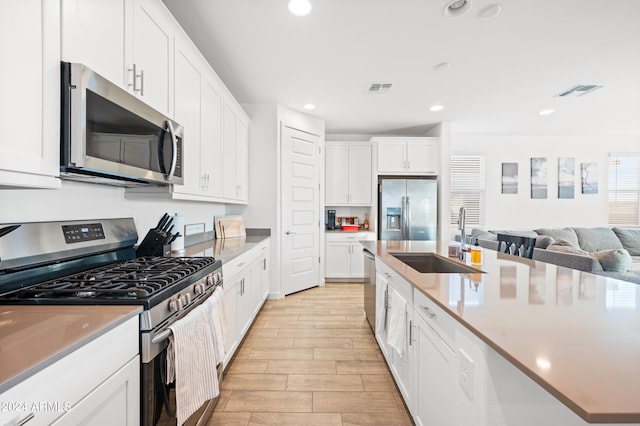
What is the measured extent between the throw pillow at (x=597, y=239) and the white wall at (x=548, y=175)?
68cm

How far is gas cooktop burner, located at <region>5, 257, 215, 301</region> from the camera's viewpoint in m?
1.05

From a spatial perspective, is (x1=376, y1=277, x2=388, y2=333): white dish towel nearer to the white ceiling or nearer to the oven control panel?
the oven control panel

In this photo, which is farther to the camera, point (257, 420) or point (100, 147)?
point (257, 420)

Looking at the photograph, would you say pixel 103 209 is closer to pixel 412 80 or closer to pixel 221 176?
pixel 221 176

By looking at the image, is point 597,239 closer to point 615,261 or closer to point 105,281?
point 615,261

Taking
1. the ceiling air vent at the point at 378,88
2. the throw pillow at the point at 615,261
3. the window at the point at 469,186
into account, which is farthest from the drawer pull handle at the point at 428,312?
the window at the point at 469,186

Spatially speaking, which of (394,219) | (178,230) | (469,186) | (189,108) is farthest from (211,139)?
(469,186)

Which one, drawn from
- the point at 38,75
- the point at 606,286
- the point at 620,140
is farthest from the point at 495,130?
the point at 38,75

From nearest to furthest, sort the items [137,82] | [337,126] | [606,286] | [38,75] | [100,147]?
1. [38,75]
2. [100,147]
3. [606,286]
4. [137,82]
5. [337,126]

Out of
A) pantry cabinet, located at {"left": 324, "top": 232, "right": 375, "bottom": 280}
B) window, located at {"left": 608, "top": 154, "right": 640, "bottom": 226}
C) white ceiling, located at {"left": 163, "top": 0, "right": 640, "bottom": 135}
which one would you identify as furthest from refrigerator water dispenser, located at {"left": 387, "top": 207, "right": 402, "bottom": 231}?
window, located at {"left": 608, "top": 154, "right": 640, "bottom": 226}

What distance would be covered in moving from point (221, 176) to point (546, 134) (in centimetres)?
617

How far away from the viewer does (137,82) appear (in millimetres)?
1500

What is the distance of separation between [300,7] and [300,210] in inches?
106

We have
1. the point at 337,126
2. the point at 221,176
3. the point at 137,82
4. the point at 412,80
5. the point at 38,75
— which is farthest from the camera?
the point at 337,126
